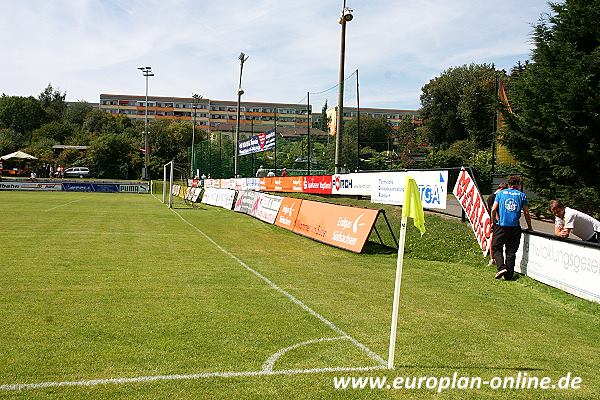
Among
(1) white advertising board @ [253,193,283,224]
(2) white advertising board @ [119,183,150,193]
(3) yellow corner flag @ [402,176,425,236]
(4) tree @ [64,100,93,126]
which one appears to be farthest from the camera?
(4) tree @ [64,100,93,126]

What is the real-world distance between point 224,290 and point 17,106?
138 meters

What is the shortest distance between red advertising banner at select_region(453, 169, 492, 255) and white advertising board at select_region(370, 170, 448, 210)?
49 cm

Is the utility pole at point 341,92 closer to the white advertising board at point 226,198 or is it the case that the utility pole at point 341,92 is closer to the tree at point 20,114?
the white advertising board at point 226,198

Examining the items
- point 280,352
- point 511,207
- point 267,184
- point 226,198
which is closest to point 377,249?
point 511,207

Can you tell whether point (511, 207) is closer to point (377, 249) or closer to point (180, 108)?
point (377, 249)

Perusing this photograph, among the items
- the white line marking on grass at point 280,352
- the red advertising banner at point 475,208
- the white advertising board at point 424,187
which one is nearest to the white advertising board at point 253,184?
the white advertising board at point 424,187

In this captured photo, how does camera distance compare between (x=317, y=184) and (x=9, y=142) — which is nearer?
(x=317, y=184)

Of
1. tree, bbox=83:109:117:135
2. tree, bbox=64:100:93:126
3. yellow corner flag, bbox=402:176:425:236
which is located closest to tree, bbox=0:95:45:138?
tree, bbox=64:100:93:126

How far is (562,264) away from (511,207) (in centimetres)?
145

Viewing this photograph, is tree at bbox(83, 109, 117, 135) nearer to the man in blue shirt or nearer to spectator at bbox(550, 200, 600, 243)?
the man in blue shirt

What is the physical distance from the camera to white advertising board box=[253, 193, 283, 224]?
2139 centimetres

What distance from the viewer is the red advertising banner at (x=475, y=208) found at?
1247cm

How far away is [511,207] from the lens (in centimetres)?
1049

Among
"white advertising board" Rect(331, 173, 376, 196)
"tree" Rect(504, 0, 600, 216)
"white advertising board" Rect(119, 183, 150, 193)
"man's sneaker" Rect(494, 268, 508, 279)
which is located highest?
"tree" Rect(504, 0, 600, 216)
